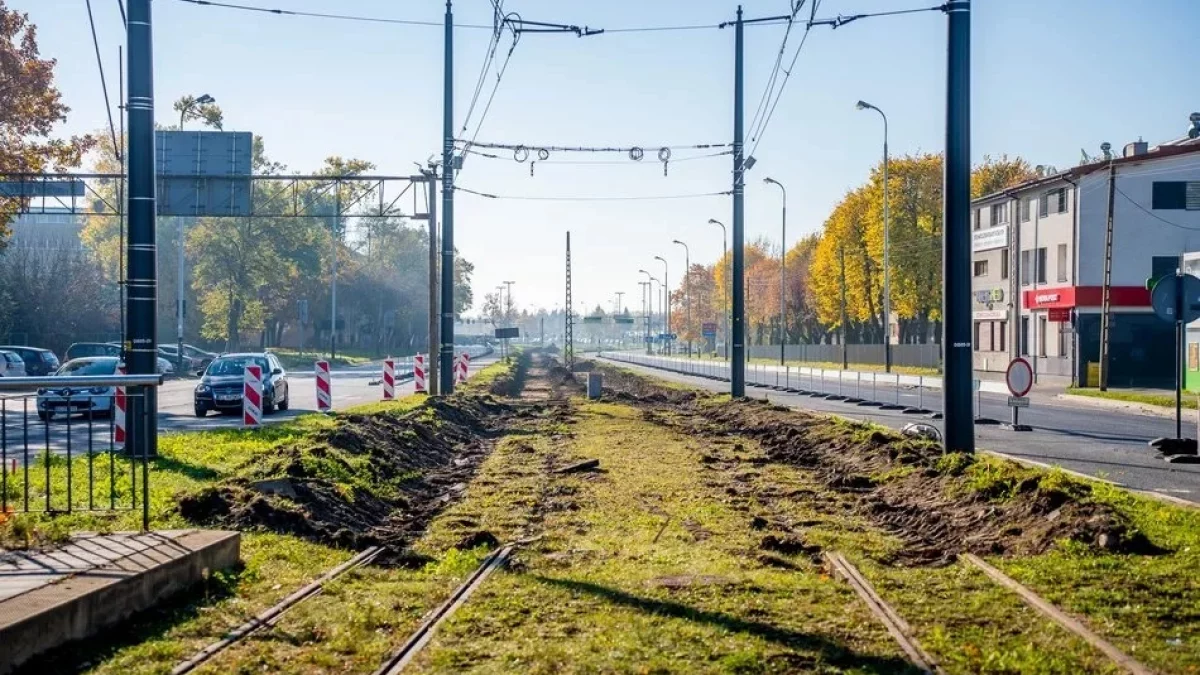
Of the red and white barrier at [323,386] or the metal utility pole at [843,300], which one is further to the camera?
the metal utility pole at [843,300]

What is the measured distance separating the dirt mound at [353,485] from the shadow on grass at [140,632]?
8.05ft

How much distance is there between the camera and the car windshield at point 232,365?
32469mm

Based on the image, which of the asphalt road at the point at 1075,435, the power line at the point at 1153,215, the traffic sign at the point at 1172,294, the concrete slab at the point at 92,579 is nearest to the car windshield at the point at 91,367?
the asphalt road at the point at 1075,435

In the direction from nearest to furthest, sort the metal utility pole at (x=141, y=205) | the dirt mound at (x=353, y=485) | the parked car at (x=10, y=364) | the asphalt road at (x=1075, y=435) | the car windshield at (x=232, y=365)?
the dirt mound at (x=353, y=485) < the metal utility pole at (x=141, y=205) < the asphalt road at (x=1075, y=435) < the car windshield at (x=232, y=365) < the parked car at (x=10, y=364)

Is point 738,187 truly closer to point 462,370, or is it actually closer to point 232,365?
point 232,365

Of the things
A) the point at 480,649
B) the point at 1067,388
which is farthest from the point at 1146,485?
the point at 1067,388

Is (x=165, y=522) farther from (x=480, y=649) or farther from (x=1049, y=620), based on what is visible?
(x=1049, y=620)

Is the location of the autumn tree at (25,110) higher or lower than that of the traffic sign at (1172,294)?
higher

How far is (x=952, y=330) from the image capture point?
16.0m

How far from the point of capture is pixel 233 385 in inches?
1242

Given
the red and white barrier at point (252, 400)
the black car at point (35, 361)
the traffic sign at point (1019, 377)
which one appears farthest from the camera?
the black car at point (35, 361)

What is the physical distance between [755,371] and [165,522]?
194ft

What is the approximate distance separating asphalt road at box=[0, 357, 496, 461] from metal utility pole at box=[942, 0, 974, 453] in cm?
972

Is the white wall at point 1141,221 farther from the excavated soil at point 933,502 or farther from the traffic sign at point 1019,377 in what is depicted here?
the excavated soil at point 933,502
